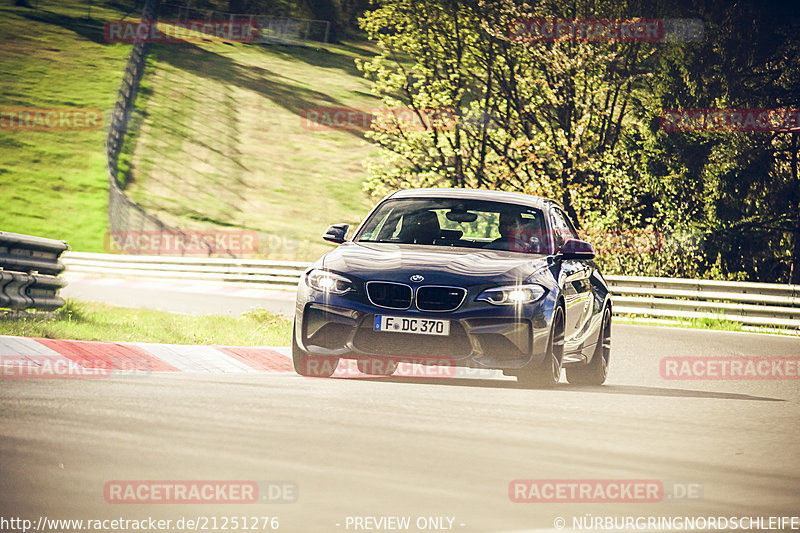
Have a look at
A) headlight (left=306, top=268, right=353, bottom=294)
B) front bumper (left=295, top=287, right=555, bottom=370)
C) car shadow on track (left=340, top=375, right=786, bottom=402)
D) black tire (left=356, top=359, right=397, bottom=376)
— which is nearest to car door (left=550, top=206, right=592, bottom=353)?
car shadow on track (left=340, top=375, right=786, bottom=402)

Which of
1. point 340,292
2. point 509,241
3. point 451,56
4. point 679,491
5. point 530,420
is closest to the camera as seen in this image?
point 679,491

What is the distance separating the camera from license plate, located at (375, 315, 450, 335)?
9.86 m

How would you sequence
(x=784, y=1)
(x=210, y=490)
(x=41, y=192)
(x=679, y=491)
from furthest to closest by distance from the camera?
(x=41, y=192), (x=784, y=1), (x=679, y=491), (x=210, y=490)

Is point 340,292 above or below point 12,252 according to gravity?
above

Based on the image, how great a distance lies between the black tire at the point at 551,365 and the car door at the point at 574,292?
0.76 feet

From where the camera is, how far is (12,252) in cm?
1296

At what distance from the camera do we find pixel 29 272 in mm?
13367

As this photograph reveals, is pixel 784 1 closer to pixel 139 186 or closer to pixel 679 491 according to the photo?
pixel 679 491

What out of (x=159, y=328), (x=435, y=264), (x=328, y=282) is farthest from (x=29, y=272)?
(x=435, y=264)

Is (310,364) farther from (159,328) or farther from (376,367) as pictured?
(159,328)

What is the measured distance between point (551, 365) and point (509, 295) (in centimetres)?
77

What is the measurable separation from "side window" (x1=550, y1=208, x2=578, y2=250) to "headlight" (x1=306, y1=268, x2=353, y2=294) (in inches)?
87.2

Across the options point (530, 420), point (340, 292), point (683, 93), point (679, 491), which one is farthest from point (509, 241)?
point (683, 93)

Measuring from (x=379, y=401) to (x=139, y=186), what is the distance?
47.9m
